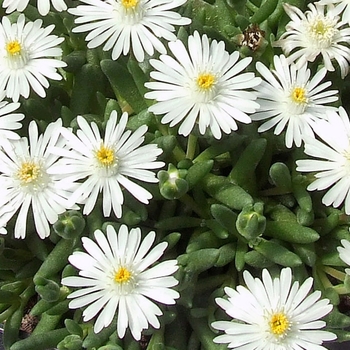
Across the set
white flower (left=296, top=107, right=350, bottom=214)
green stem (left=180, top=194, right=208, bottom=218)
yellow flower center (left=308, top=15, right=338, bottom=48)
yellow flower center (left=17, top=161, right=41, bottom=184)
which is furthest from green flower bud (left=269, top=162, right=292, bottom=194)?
yellow flower center (left=17, top=161, right=41, bottom=184)

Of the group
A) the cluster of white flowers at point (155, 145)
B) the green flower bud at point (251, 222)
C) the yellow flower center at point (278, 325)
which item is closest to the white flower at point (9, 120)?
the cluster of white flowers at point (155, 145)

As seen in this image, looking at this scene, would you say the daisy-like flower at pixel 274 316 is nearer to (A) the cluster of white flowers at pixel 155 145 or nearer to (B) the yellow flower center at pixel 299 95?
(A) the cluster of white flowers at pixel 155 145

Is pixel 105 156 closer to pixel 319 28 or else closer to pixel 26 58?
pixel 26 58

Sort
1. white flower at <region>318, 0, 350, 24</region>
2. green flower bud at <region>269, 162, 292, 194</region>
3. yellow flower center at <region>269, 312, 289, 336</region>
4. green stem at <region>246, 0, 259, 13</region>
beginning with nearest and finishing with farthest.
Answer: yellow flower center at <region>269, 312, 289, 336</region> < green flower bud at <region>269, 162, 292, 194</region> < white flower at <region>318, 0, 350, 24</region> < green stem at <region>246, 0, 259, 13</region>

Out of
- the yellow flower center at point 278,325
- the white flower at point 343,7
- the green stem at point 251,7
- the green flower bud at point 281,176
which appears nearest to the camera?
the yellow flower center at point 278,325

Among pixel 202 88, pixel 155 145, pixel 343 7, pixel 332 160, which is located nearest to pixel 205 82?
pixel 202 88

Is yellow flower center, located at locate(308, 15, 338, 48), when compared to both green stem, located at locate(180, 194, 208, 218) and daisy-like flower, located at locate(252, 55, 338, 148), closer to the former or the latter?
daisy-like flower, located at locate(252, 55, 338, 148)
